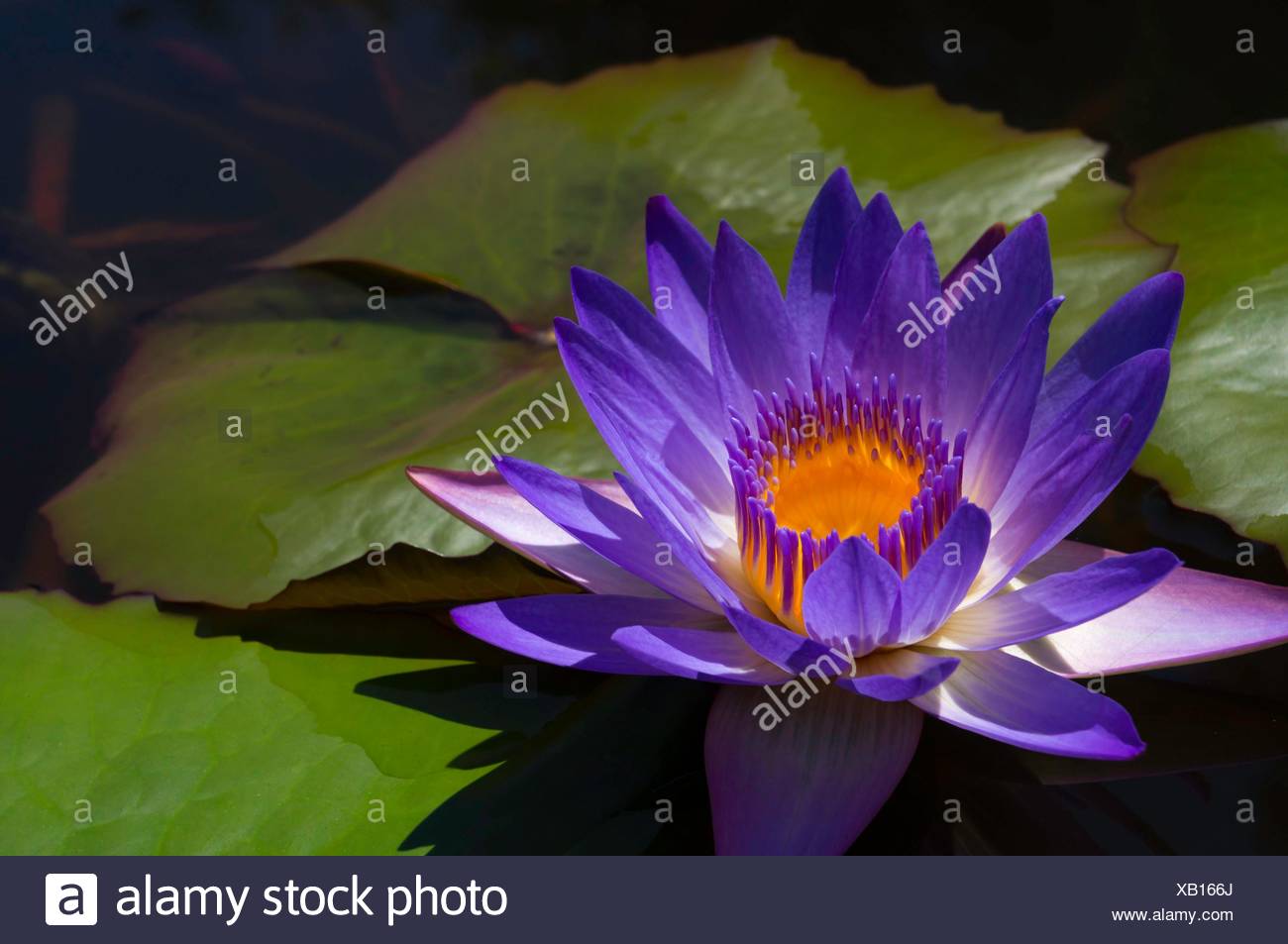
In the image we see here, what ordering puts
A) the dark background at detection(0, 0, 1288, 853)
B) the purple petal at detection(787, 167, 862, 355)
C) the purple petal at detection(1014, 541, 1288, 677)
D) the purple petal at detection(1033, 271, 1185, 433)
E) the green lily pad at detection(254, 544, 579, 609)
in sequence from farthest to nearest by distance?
the dark background at detection(0, 0, 1288, 853)
the green lily pad at detection(254, 544, 579, 609)
the purple petal at detection(787, 167, 862, 355)
the purple petal at detection(1033, 271, 1185, 433)
the purple petal at detection(1014, 541, 1288, 677)

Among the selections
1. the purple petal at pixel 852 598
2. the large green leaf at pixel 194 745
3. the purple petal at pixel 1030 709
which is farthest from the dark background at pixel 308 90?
the purple petal at pixel 1030 709

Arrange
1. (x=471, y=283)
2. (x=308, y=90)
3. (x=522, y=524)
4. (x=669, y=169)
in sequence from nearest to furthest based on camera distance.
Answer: (x=522, y=524), (x=471, y=283), (x=669, y=169), (x=308, y=90)

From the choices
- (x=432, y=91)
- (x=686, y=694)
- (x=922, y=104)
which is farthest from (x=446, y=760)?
(x=432, y=91)

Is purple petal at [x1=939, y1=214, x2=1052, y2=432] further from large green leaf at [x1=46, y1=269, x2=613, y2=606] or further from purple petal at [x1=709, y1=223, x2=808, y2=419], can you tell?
large green leaf at [x1=46, y1=269, x2=613, y2=606]

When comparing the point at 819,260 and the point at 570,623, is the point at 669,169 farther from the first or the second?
the point at 570,623

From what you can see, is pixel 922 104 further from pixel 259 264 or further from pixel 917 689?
pixel 917 689

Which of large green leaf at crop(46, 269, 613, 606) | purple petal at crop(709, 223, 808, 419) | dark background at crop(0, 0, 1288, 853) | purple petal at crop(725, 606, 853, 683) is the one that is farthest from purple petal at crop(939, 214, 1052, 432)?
dark background at crop(0, 0, 1288, 853)

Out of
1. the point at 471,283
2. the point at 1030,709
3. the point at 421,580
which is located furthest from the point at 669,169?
the point at 1030,709

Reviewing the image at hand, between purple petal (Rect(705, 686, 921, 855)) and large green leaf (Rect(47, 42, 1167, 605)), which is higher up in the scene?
large green leaf (Rect(47, 42, 1167, 605))
